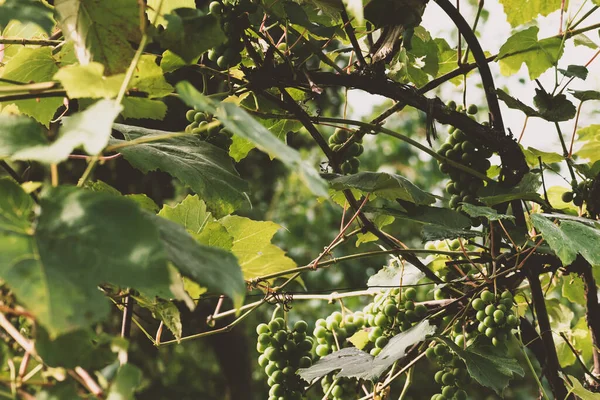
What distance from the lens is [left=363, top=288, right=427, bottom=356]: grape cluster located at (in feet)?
3.40

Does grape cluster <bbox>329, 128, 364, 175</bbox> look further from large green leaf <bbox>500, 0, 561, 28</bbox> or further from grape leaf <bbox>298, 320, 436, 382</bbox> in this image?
large green leaf <bbox>500, 0, 561, 28</bbox>

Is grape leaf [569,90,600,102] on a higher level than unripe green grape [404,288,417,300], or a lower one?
higher

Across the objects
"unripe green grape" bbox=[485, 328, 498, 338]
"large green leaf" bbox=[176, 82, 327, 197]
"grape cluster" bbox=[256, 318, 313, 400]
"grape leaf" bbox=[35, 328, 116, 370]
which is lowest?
"grape cluster" bbox=[256, 318, 313, 400]

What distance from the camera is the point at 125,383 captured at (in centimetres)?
43

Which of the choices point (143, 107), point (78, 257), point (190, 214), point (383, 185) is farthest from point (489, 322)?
point (78, 257)

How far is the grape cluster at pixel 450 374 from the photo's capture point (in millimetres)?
981

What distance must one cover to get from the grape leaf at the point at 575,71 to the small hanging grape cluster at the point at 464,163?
17 cm

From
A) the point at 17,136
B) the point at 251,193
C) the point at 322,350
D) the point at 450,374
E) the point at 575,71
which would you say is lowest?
the point at 322,350

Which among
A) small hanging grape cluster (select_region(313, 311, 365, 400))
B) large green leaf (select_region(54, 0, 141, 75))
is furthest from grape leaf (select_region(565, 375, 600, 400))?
large green leaf (select_region(54, 0, 141, 75))

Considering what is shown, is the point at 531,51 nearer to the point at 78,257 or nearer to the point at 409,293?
the point at 409,293

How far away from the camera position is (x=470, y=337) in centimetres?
101

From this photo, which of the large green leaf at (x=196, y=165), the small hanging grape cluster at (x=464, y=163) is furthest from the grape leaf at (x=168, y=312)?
the small hanging grape cluster at (x=464, y=163)

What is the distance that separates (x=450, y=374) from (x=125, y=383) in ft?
2.18

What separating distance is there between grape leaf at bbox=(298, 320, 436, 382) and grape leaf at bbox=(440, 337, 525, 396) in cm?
5
